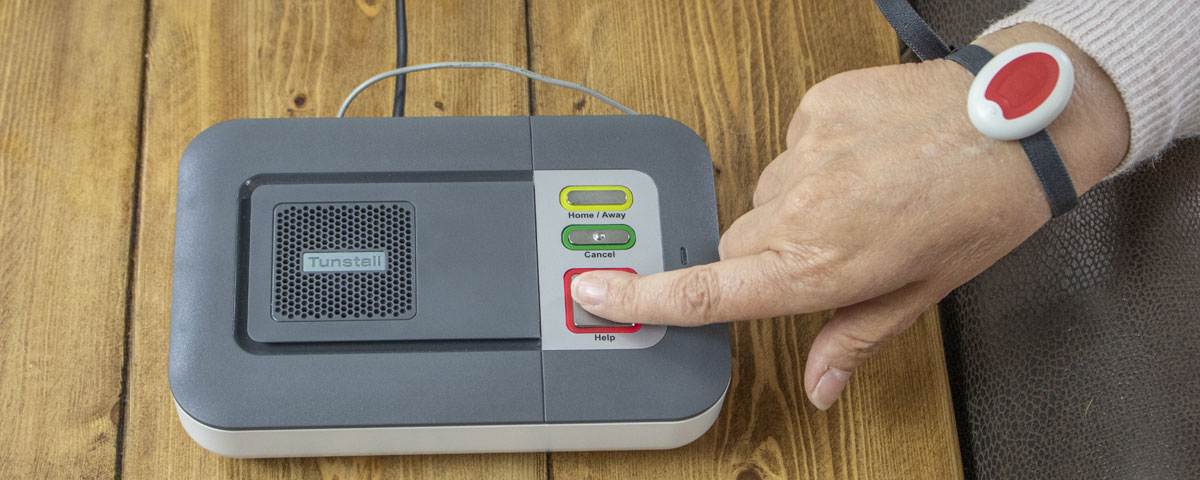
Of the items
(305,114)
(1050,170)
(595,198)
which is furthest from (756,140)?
(305,114)

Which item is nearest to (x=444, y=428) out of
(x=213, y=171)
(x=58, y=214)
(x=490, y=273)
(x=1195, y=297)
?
(x=490, y=273)

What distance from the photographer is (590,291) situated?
626mm

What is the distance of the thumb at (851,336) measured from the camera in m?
0.61

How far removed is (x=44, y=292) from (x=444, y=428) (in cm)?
36

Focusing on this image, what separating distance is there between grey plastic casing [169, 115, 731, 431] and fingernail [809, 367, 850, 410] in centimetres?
8

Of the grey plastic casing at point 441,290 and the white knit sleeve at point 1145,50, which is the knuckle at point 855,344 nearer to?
the grey plastic casing at point 441,290

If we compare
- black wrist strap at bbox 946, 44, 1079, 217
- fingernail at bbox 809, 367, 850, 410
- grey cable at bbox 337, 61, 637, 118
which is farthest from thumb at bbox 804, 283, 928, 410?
grey cable at bbox 337, 61, 637, 118

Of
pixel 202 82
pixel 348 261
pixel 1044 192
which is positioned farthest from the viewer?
pixel 202 82

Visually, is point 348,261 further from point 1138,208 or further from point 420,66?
point 1138,208

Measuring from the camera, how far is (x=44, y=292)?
2.32 ft

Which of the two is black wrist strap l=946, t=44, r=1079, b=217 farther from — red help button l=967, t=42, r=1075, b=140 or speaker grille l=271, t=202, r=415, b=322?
speaker grille l=271, t=202, r=415, b=322

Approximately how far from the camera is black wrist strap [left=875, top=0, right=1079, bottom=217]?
0.54 metres

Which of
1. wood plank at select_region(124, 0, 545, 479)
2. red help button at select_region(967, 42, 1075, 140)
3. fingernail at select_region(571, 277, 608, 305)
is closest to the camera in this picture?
red help button at select_region(967, 42, 1075, 140)

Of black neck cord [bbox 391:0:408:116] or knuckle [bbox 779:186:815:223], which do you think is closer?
knuckle [bbox 779:186:815:223]
